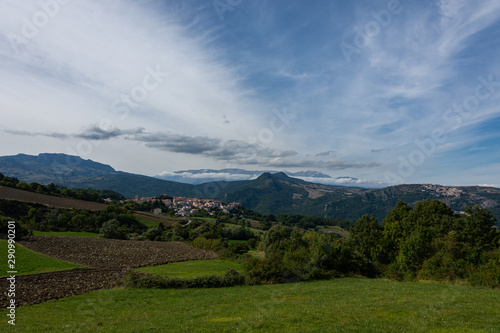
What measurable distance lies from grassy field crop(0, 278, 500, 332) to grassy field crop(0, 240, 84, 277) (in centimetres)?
1470

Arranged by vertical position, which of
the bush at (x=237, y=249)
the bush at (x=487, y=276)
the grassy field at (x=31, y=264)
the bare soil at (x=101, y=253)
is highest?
the bush at (x=487, y=276)

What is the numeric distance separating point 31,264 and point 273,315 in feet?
115

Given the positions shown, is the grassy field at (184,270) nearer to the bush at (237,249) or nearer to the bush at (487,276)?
the bush at (237,249)

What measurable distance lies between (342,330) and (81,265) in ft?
128

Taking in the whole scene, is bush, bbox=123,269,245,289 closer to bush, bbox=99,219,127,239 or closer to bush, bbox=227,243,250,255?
bush, bbox=227,243,250,255

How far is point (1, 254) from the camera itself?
1273 inches

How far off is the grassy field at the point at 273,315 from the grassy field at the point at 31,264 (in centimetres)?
1470

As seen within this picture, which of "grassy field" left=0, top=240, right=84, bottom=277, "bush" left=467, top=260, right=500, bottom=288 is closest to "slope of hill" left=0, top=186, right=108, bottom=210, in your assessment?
"grassy field" left=0, top=240, right=84, bottom=277

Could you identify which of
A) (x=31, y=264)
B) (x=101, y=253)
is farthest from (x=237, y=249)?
(x=31, y=264)

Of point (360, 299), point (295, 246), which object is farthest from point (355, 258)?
point (360, 299)

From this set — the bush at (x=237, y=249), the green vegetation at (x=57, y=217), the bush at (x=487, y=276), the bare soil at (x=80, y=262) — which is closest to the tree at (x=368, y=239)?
the bush at (x=487, y=276)

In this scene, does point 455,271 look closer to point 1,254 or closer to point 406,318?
point 406,318

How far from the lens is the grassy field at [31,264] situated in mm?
29191

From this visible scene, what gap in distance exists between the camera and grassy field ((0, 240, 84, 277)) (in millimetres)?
29191
